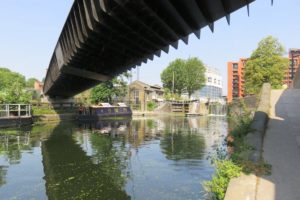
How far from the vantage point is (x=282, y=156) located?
929 centimetres

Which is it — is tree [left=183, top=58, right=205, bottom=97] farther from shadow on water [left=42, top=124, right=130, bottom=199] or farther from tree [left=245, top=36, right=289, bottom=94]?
shadow on water [left=42, top=124, right=130, bottom=199]

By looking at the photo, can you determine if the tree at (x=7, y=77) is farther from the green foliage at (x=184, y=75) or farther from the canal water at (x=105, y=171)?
the canal water at (x=105, y=171)

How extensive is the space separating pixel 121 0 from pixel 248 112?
325 inches

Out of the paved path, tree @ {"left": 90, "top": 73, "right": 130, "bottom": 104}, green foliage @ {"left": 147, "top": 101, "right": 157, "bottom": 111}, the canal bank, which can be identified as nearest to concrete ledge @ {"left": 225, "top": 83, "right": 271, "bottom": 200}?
the paved path

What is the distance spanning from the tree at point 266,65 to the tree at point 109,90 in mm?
30084

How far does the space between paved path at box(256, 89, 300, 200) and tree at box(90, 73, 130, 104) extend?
2507 inches

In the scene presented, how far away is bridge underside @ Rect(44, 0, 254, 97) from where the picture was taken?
14102 millimetres

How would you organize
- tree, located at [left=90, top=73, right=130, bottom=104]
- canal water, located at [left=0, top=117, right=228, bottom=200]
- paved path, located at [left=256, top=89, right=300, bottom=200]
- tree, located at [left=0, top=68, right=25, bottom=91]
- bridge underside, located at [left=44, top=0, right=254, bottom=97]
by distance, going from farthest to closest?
1. tree, located at [left=0, top=68, right=25, bottom=91]
2. tree, located at [left=90, top=73, right=130, bottom=104]
3. bridge underside, located at [left=44, top=0, right=254, bottom=97]
4. canal water, located at [left=0, top=117, right=228, bottom=200]
5. paved path, located at [left=256, top=89, right=300, bottom=200]

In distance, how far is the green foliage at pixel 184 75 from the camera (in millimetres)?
111625

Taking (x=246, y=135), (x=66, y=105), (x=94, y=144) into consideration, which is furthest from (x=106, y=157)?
(x=66, y=105)

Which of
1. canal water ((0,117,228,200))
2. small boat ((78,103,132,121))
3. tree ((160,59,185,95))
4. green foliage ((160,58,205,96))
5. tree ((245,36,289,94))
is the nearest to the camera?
canal water ((0,117,228,200))

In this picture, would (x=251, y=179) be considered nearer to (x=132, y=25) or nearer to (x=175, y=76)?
(x=132, y=25)

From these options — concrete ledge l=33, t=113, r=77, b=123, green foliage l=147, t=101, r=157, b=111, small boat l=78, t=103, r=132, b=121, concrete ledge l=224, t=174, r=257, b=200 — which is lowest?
concrete ledge l=224, t=174, r=257, b=200

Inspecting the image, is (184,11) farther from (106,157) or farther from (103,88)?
(103,88)
